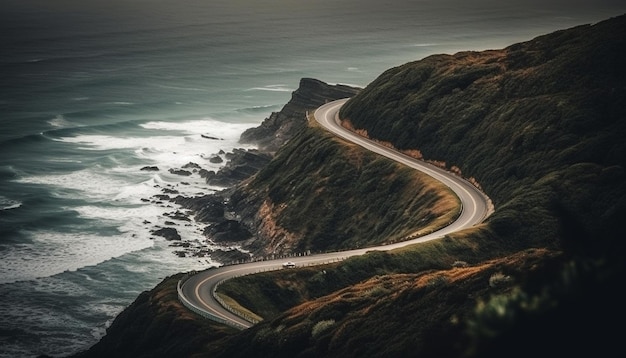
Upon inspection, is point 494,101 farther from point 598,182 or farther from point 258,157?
point 258,157

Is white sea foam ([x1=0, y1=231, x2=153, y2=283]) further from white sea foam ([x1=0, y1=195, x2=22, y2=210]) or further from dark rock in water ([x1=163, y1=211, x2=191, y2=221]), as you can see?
white sea foam ([x1=0, y1=195, x2=22, y2=210])

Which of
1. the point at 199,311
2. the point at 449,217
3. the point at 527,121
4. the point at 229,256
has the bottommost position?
the point at 229,256

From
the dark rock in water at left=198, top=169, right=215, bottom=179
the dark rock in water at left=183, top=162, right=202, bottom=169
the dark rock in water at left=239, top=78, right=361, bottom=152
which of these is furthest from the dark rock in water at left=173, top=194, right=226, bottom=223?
the dark rock in water at left=239, top=78, right=361, bottom=152

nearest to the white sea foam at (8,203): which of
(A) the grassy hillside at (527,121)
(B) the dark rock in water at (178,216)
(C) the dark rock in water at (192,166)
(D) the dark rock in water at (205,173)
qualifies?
(B) the dark rock in water at (178,216)

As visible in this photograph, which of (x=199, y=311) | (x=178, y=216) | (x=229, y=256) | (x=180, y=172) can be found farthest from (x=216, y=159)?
(x=199, y=311)

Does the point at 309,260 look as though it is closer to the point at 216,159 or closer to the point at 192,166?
the point at 192,166

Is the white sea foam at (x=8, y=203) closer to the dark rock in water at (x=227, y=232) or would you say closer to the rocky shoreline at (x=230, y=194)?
the rocky shoreline at (x=230, y=194)

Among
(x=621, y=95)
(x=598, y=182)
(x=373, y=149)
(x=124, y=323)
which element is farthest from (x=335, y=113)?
(x=124, y=323)
